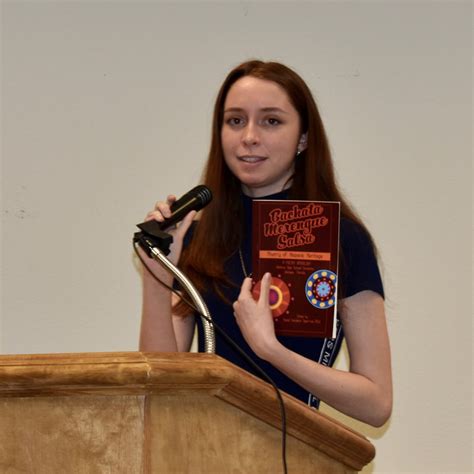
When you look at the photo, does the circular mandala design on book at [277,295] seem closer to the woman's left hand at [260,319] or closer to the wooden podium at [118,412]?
the woman's left hand at [260,319]

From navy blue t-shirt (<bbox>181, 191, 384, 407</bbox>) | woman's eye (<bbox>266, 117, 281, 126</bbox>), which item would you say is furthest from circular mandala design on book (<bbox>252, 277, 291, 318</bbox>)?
woman's eye (<bbox>266, 117, 281, 126</bbox>)

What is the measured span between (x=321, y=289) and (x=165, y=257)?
0.27 meters

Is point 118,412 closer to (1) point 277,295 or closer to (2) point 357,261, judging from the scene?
(1) point 277,295

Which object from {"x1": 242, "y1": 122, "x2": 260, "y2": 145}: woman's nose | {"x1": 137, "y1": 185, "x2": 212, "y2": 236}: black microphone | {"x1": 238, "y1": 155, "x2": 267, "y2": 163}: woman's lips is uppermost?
{"x1": 242, "y1": 122, "x2": 260, "y2": 145}: woman's nose

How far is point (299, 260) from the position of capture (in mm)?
1422

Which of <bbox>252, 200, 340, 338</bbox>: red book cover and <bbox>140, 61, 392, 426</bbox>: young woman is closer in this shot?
<bbox>252, 200, 340, 338</bbox>: red book cover

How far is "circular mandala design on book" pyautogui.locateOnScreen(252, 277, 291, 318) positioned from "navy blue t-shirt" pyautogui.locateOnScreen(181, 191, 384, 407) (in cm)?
29

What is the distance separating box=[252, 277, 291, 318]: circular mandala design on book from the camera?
1.46 m

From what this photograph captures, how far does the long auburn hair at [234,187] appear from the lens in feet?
6.13

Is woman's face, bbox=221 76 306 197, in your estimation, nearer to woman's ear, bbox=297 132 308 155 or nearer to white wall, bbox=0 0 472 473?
woman's ear, bbox=297 132 308 155

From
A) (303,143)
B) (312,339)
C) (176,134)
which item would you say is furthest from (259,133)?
(176,134)

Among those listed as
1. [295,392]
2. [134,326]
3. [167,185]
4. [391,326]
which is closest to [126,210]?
[167,185]

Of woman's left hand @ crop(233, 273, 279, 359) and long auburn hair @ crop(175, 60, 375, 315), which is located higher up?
long auburn hair @ crop(175, 60, 375, 315)

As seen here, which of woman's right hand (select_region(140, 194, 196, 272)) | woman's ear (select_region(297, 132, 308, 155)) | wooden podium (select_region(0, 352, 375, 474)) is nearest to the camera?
wooden podium (select_region(0, 352, 375, 474))
